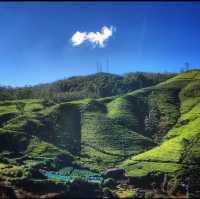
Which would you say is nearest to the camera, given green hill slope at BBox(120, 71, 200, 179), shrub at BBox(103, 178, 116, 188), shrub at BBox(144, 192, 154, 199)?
shrub at BBox(144, 192, 154, 199)

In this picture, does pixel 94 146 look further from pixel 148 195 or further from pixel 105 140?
pixel 148 195

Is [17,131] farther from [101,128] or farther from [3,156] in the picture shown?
[101,128]

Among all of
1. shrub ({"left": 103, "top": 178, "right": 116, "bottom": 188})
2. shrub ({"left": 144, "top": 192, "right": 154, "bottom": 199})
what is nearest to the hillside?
shrub ({"left": 103, "top": 178, "right": 116, "bottom": 188})

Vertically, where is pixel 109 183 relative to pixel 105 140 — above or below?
below

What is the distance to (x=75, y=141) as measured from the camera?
18162 centimetres

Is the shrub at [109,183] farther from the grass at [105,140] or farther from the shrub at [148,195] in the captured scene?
the shrub at [148,195]

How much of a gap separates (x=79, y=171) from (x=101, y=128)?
43.4 meters

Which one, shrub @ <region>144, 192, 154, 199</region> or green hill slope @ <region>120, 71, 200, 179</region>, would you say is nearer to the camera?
shrub @ <region>144, 192, 154, 199</region>

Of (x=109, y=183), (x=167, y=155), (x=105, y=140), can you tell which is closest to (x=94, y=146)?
(x=105, y=140)

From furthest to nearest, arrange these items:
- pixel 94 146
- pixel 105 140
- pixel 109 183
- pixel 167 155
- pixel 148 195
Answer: pixel 105 140, pixel 94 146, pixel 167 155, pixel 109 183, pixel 148 195

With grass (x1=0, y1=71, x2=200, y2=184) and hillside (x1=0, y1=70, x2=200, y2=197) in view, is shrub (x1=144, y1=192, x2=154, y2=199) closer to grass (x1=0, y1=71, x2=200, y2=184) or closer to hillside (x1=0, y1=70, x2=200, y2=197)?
hillside (x1=0, y1=70, x2=200, y2=197)

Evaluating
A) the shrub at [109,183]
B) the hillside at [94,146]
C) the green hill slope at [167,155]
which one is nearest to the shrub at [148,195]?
the shrub at [109,183]

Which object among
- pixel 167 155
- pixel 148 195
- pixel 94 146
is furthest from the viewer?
pixel 94 146

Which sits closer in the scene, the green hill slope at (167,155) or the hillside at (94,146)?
the hillside at (94,146)
